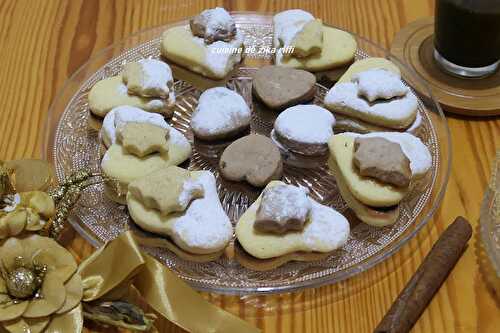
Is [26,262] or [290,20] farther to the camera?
[290,20]

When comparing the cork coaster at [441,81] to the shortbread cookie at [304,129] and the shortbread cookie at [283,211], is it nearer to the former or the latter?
the shortbread cookie at [304,129]

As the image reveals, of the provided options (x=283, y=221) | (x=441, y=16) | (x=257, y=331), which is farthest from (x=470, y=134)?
(x=257, y=331)

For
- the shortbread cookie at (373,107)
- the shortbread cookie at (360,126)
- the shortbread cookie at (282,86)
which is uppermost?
the shortbread cookie at (282,86)

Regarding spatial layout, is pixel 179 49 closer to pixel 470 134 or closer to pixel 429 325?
pixel 470 134

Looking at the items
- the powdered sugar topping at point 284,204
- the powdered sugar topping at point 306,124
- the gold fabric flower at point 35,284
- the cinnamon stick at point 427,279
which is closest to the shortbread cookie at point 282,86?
the powdered sugar topping at point 306,124

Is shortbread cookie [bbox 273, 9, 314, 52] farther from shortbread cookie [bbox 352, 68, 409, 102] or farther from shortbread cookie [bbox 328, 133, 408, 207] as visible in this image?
shortbread cookie [bbox 328, 133, 408, 207]

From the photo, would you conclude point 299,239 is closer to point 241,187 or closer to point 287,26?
point 241,187

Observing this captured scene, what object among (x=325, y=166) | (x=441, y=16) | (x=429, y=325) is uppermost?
(x=441, y=16)
